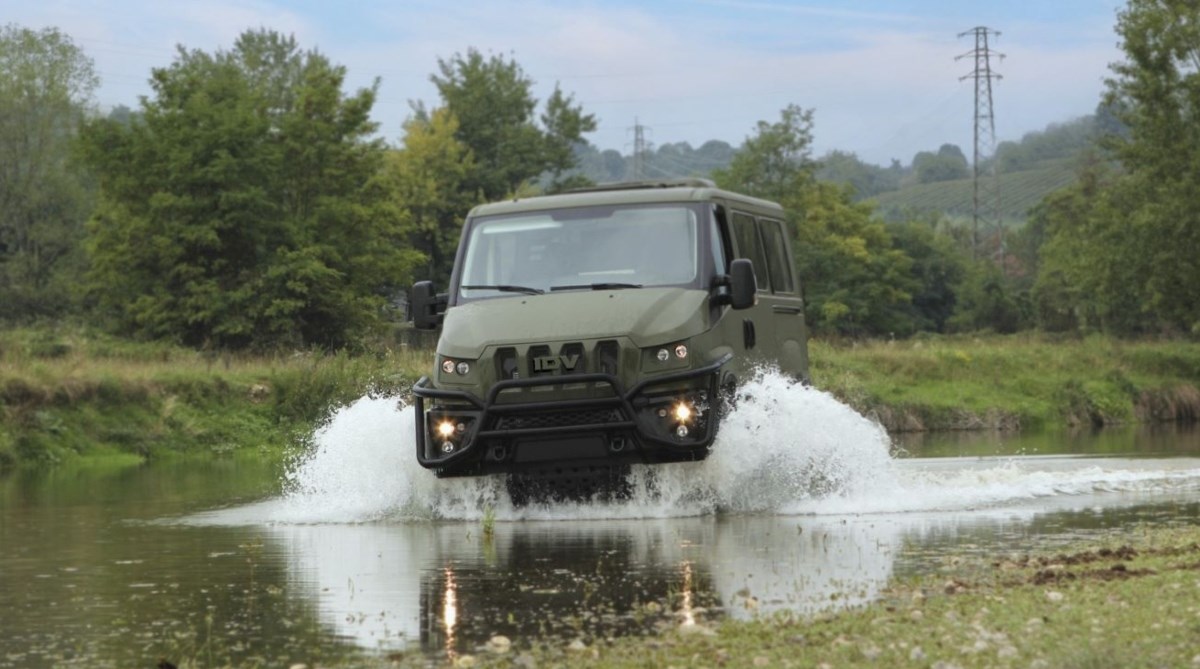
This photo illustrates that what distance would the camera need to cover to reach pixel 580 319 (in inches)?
573

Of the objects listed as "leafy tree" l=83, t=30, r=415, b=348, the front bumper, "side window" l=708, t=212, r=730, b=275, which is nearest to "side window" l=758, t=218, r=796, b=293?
"side window" l=708, t=212, r=730, b=275

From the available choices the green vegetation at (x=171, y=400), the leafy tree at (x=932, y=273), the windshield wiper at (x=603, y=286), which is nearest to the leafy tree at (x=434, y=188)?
the leafy tree at (x=932, y=273)

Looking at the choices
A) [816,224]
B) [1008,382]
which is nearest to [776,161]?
[816,224]

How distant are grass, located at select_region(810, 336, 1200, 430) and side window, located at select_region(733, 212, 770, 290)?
21.5m

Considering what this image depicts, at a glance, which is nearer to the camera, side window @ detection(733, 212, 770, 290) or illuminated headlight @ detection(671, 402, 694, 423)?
illuminated headlight @ detection(671, 402, 694, 423)

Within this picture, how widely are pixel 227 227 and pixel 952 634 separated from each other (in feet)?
142

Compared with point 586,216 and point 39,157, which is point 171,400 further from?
point 39,157

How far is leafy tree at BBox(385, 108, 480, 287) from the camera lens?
75.9m

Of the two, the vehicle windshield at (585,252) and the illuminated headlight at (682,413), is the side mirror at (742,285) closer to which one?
the vehicle windshield at (585,252)

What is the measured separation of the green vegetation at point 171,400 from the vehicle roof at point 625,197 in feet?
48.5

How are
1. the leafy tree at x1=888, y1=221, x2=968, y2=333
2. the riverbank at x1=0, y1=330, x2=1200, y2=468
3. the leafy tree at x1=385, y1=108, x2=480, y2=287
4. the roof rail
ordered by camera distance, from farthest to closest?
the leafy tree at x1=888, y1=221, x2=968, y2=333
the leafy tree at x1=385, y1=108, x2=480, y2=287
the riverbank at x1=0, y1=330, x2=1200, y2=468
the roof rail

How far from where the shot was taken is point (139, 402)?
32.7m

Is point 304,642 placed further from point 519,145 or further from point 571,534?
Answer: point 519,145

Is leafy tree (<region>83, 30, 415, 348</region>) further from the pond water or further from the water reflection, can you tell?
the water reflection
